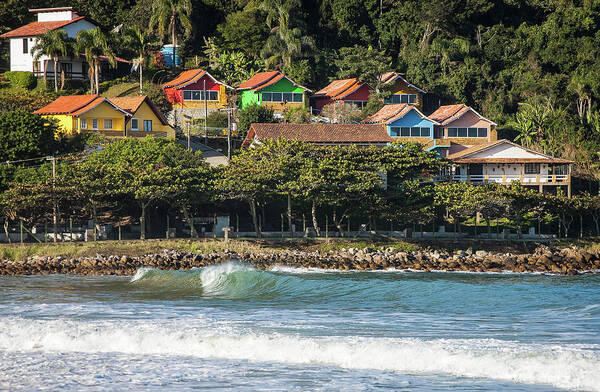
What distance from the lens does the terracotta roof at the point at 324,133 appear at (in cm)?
5512

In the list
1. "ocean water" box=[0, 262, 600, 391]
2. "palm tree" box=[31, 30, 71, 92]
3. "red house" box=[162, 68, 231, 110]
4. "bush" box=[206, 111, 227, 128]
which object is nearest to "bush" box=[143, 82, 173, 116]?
"red house" box=[162, 68, 231, 110]

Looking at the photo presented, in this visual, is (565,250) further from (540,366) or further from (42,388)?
(42,388)

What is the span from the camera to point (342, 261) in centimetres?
4353

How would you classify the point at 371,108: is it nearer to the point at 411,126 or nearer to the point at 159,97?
the point at 411,126

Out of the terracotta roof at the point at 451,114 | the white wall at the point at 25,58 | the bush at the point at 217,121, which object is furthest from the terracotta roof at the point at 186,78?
the terracotta roof at the point at 451,114

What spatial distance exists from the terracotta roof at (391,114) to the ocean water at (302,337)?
1132 inches

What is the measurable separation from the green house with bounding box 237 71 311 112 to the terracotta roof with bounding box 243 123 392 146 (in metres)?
12.2

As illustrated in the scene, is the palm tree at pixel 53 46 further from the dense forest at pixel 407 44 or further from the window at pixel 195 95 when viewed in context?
the window at pixel 195 95

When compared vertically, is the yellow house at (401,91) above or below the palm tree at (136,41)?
below

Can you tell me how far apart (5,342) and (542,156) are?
44269 millimetres

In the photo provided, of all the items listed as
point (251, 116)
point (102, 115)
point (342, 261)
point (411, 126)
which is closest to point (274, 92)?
point (251, 116)

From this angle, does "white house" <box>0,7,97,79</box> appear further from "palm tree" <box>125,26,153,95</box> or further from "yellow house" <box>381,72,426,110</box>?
"yellow house" <box>381,72,426,110</box>

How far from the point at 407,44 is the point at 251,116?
2236 cm

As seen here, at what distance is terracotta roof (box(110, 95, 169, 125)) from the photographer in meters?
61.1
